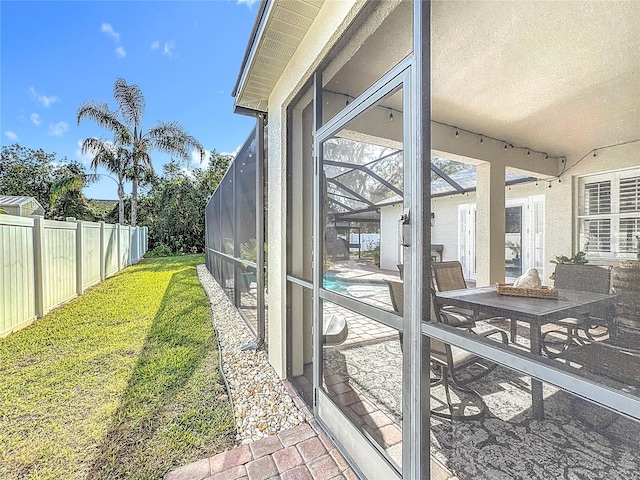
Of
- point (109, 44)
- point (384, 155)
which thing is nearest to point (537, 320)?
point (384, 155)

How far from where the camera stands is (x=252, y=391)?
2.83 metres

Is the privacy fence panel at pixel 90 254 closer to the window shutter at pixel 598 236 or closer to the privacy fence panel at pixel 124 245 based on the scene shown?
the privacy fence panel at pixel 124 245

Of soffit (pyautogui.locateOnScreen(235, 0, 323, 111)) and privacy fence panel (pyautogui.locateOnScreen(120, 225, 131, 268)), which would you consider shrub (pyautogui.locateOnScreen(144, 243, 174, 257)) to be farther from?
soffit (pyautogui.locateOnScreen(235, 0, 323, 111))

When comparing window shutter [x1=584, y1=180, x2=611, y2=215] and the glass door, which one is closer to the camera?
window shutter [x1=584, y1=180, x2=611, y2=215]

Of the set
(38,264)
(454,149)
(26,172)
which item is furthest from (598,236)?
(26,172)

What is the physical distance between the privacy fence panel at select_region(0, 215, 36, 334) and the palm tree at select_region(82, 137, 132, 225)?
12.4 m

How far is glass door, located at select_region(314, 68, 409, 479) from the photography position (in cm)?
153

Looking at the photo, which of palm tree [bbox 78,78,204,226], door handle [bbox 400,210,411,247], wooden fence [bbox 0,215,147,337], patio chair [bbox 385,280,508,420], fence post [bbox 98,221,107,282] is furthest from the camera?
palm tree [bbox 78,78,204,226]

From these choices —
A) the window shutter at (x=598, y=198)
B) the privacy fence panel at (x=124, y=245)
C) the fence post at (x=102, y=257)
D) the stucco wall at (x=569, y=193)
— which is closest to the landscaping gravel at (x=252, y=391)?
the stucco wall at (x=569, y=193)

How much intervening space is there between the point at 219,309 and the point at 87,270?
13.5 feet

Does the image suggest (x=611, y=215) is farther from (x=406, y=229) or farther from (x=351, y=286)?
(x=351, y=286)

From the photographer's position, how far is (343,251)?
2.05 metres

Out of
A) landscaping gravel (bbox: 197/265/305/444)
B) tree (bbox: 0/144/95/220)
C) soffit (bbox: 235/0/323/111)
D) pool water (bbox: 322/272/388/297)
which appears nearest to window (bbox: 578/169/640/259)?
pool water (bbox: 322/272/388/297)

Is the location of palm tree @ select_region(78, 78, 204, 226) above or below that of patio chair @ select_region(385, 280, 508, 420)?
above
